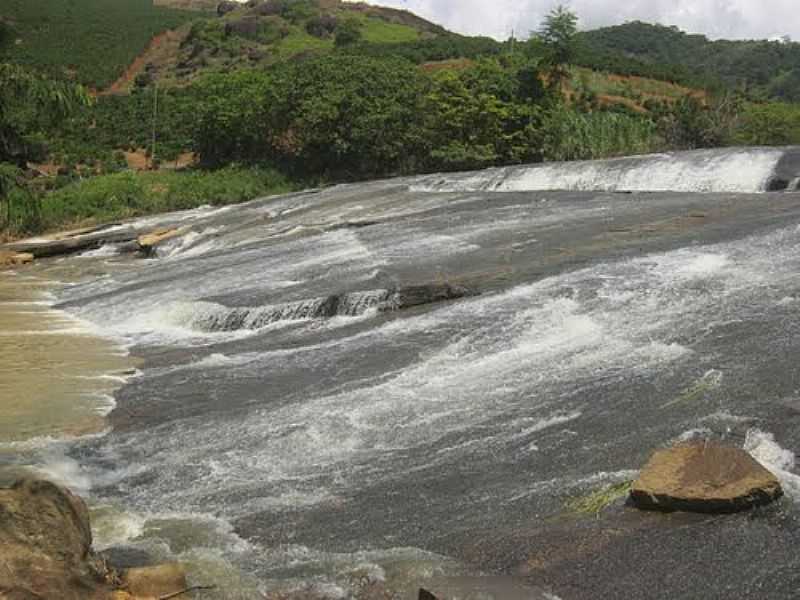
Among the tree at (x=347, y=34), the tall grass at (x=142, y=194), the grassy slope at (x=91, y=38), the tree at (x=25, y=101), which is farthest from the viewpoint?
the tree at (x=347, y=34)

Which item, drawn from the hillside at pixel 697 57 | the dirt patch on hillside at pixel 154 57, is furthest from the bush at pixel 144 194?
the hillside at pixel 697 57

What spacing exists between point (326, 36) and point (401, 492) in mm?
95292

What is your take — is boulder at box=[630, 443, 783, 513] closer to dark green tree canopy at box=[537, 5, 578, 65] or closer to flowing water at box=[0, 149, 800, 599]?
flowing water at box=[0, 149, 800, 599]

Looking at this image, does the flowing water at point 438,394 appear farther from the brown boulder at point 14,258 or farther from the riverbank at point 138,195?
the riverbank at point 138,195

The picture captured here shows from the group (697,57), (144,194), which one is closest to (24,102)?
(144,194)

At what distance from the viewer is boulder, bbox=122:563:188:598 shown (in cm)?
680

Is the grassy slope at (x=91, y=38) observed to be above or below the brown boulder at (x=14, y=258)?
above

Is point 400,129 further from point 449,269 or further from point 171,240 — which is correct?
point 449,269

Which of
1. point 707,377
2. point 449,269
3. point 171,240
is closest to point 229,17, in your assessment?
point 171,240

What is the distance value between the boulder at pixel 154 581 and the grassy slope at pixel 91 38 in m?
74.3

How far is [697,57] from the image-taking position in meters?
136

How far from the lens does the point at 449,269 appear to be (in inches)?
685

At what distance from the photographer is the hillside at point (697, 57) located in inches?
3391

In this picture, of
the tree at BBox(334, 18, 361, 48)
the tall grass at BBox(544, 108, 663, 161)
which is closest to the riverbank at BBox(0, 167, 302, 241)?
the tall grass at BBox(544, 108, 663, 161)
